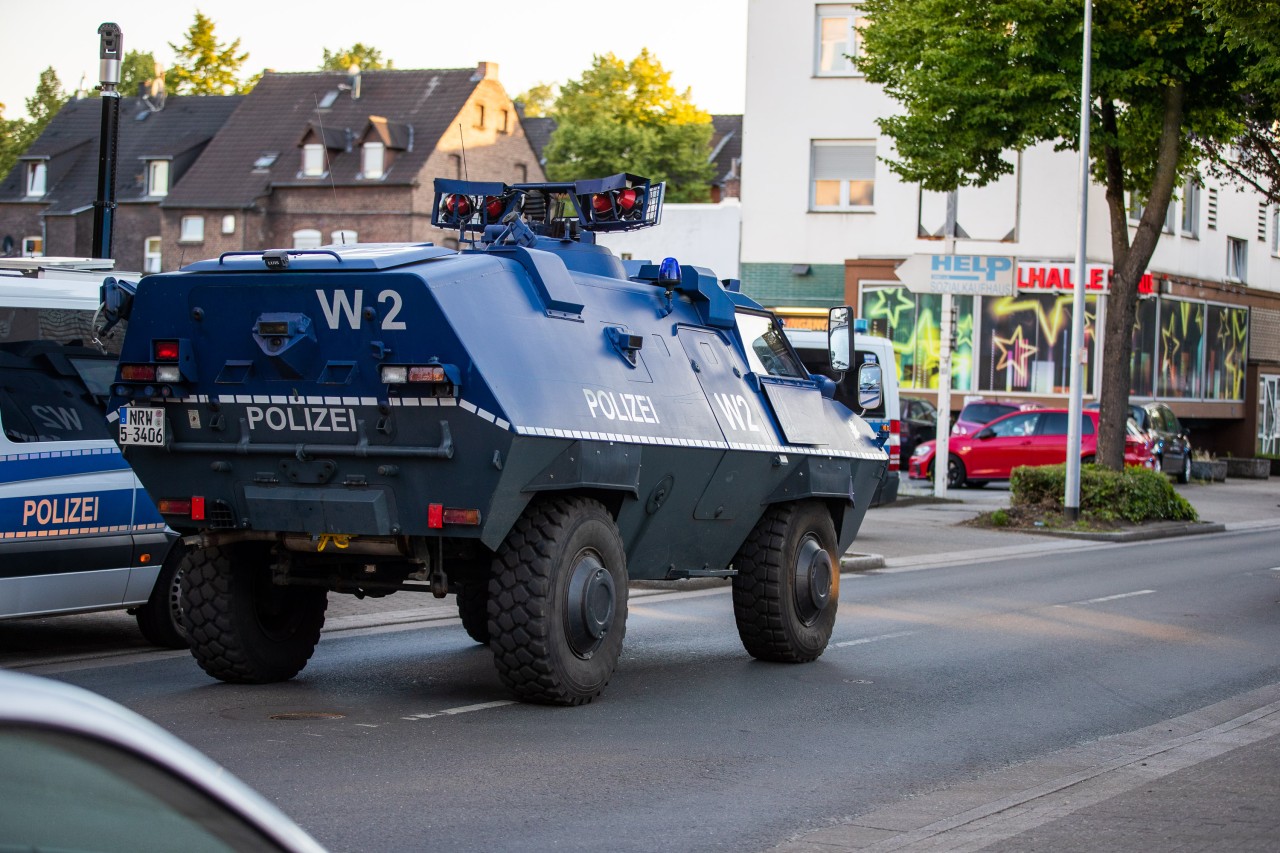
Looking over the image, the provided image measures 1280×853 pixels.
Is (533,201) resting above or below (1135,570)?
above

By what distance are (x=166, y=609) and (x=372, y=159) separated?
177 ft

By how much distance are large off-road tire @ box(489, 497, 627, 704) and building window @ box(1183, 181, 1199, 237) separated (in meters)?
41.5

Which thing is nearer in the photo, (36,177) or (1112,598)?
(1112,598)

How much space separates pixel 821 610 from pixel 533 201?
10.6 feet

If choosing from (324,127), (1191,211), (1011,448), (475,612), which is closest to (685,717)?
(475,612)

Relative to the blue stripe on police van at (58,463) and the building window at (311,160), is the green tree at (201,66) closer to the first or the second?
the building window at (311,160)

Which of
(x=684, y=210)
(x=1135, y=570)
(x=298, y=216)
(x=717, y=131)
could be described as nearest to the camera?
(x=1135, y=570)

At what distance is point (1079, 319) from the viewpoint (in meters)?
24.1

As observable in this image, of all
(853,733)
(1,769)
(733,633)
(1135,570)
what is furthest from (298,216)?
(1,769)

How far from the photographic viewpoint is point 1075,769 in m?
7.67

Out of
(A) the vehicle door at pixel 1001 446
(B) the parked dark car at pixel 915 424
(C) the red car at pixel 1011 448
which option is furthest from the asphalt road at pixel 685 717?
(B) the parked dark car at pixel 915 424

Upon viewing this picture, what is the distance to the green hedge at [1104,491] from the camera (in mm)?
24625

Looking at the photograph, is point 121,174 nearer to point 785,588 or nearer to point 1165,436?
point 1165,436

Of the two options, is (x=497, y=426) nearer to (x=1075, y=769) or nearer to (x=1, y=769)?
(x=1075, y=769)
